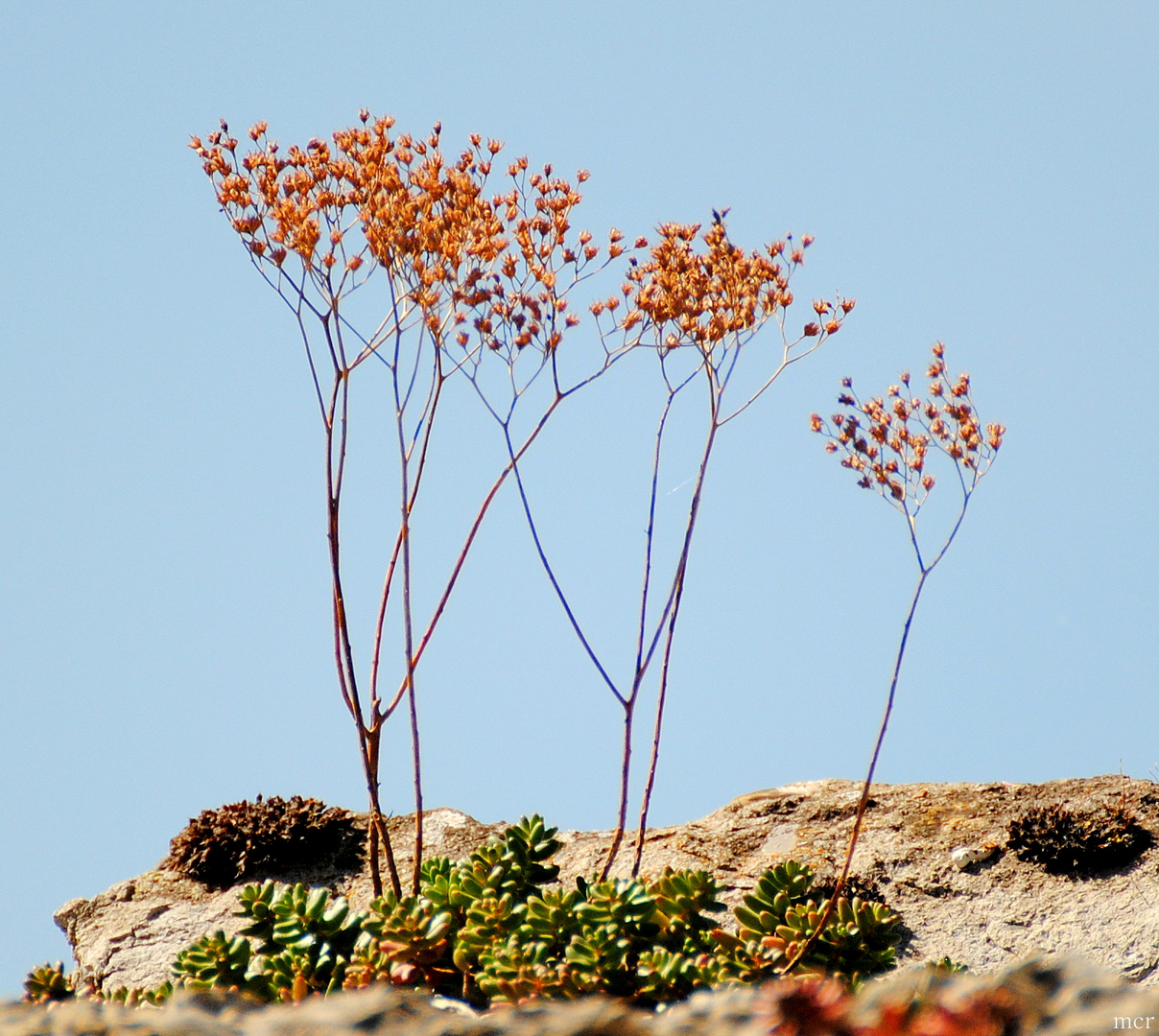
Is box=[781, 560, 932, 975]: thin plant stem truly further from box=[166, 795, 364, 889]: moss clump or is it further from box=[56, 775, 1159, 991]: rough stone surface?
box=[166, 795, 364, 889]: moss clump

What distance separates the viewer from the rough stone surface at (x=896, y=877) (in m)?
5.41

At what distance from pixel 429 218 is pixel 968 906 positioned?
13.5 feet

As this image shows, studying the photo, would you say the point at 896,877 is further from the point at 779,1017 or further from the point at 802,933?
the point at 779,1017

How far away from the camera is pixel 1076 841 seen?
5715 millimetres

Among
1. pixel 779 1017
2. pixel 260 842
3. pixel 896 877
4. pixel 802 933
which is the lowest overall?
pixel 779 1017

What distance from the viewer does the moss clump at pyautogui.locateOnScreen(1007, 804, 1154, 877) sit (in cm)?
571

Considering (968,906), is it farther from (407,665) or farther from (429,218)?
(429,218)

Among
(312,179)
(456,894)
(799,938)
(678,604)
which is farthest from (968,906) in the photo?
(312,179)

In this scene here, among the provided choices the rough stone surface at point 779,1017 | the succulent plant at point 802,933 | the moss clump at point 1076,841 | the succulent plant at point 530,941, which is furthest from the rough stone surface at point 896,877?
the rough stone surface at point 779,1017

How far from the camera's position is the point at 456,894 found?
476 centimetres

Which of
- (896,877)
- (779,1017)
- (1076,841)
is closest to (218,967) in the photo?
(779,1017)

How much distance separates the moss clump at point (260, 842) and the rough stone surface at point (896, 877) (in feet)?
0.38

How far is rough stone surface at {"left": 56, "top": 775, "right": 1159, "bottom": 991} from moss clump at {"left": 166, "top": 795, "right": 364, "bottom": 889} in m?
0.12

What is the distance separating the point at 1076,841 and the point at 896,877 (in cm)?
88
